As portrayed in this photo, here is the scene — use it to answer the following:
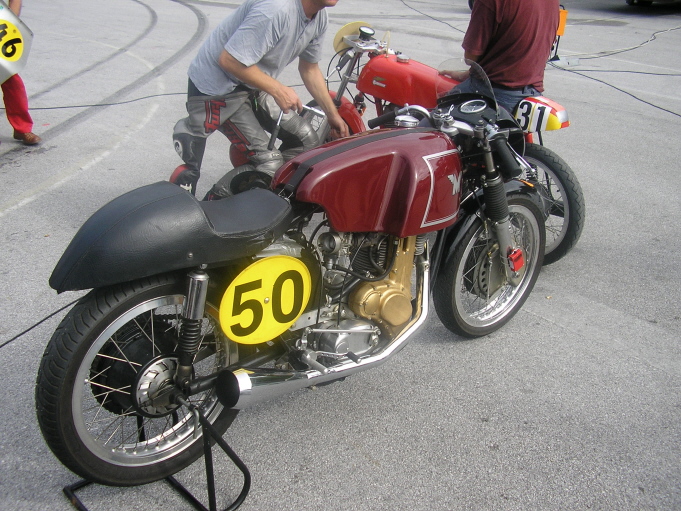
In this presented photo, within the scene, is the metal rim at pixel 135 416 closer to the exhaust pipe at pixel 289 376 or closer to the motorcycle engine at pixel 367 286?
the exhaust pipe at pixel 289 376

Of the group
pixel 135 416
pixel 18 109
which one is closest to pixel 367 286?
pixel 135 416

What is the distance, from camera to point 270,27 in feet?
11.7

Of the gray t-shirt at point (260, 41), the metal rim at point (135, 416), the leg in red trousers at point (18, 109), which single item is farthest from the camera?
the leg in red trousers at point (18, 109)

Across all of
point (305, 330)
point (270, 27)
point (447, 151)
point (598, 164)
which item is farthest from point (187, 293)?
point (598, 164)

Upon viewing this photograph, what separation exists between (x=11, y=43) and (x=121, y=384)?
409 cm

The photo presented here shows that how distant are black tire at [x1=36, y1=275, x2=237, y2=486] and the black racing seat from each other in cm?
11

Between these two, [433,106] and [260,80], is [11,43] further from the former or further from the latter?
[433,106]

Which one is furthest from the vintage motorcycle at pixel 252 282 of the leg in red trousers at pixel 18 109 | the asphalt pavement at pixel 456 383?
the leg in red trousers at pixel 18 109

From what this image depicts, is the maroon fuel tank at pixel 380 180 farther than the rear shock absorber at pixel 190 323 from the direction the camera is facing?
Yes

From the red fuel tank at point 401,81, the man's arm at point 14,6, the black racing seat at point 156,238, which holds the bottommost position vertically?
the red fuel tank at point 401,81

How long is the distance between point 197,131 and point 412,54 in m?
7.23

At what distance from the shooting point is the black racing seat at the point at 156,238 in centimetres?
200

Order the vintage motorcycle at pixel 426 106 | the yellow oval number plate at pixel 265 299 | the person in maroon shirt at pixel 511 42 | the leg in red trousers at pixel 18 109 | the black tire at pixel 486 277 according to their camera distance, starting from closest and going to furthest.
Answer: the yellow oval number plate at pixel 265 299 < the black tire at pixel 486 277 < the vintage motorcycle at pixel 426 106 < the person in maroon shirt at pixel 511 42 < the leg in red trousers at pixel 18 109

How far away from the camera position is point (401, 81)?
486 cm
